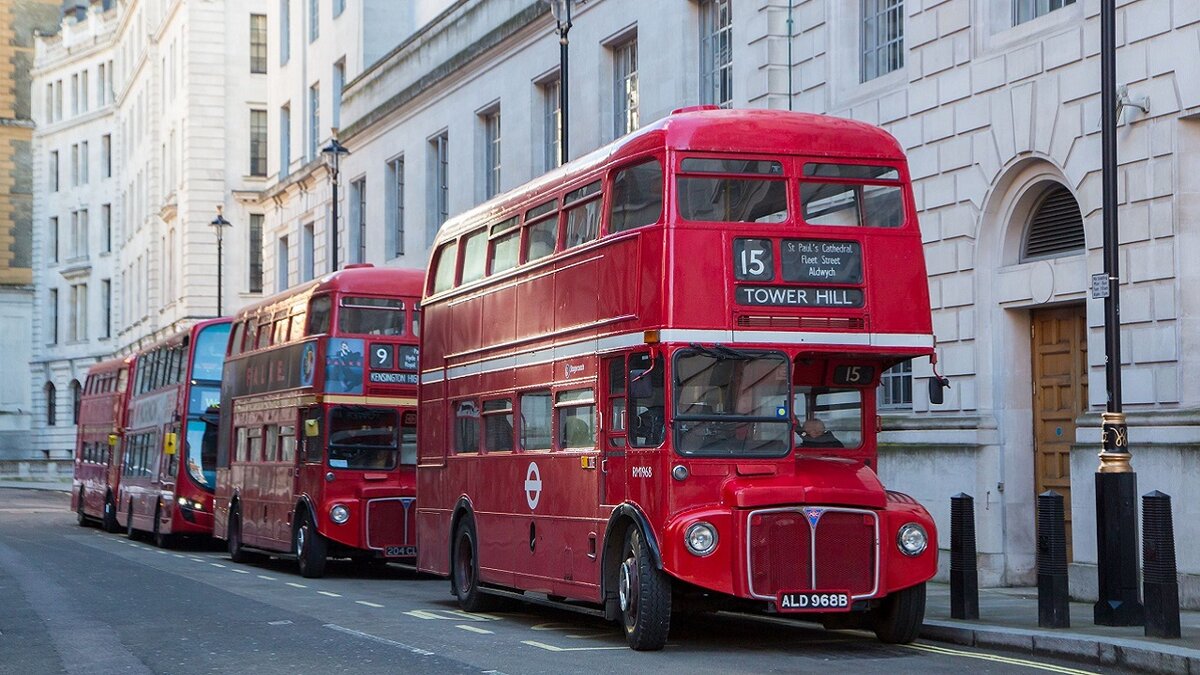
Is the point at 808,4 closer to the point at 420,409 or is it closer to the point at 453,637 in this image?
the point at 420,409

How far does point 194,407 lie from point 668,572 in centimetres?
2047

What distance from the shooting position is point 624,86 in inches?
1209

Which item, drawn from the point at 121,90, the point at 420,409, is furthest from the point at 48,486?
the point at 420,409

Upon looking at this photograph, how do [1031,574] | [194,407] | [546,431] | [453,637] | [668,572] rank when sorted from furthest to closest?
[194,407]
[1031,574]
[546,431]
[453,637]
[668,572]

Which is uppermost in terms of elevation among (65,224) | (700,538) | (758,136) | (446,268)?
(65,224)

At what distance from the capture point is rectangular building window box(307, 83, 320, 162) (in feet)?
163

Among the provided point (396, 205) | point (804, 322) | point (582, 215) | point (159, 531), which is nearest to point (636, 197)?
point (582, 215)

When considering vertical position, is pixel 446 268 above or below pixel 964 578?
above

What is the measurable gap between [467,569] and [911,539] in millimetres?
6435

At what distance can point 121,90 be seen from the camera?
87.2 metres

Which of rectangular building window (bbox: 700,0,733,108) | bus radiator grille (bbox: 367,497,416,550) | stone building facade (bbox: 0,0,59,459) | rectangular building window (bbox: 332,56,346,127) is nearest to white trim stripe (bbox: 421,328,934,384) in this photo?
bus radiator grille (bbox: 367,497,416,550)

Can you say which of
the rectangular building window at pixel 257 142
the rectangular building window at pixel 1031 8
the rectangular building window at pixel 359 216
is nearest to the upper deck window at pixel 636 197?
the rectangular building window at pixel 1031 8

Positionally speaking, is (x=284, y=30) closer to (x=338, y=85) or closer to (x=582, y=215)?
(x=338, y=85)

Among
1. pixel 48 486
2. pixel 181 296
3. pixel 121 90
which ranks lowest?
pixel 48 486
